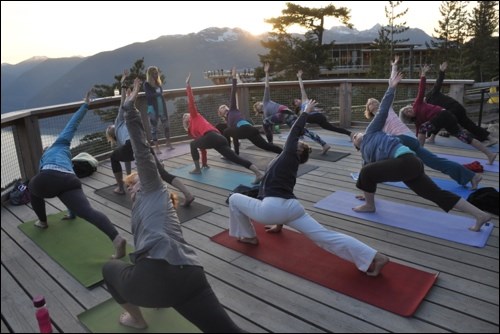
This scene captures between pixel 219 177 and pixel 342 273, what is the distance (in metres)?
2.73

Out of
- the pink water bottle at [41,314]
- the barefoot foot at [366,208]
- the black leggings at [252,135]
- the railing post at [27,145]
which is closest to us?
the pink water bottle at [41,314]

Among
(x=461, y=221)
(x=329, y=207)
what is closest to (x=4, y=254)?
(x=329, y=207)

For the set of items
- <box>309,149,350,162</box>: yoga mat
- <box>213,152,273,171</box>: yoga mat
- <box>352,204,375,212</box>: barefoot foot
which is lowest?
<box>352,204,375,212</box>: barefoot foot

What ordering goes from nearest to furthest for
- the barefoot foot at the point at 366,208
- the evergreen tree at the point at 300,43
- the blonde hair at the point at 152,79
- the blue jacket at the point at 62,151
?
the blue jacket at the point at 62,151 → the barefoot foot at the point at 366,208 → the blonde hair at the point at 152,79 → the evergreen tree at the point at 300,43

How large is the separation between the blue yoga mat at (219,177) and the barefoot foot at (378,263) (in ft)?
7.67

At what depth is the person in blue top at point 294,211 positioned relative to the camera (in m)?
2.56

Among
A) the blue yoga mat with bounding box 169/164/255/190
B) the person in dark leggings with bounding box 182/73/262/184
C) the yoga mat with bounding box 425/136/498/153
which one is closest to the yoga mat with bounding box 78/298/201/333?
the blue yoga mat with bounding box 169/164/255/190

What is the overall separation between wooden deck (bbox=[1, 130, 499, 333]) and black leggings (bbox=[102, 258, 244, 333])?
458mm

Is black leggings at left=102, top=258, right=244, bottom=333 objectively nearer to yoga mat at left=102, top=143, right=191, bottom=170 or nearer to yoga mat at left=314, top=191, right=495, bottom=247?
yoga mat at left=314, top=191, right=495, bottom=247

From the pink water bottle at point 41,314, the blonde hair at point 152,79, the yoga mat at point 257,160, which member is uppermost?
the blonde hair at point 152,79

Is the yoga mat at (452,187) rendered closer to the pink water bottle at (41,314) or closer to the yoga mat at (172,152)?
the yoga mat at (172,152)

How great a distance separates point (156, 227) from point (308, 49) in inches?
1100

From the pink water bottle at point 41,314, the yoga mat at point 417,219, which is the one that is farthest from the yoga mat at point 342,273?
the pink water bottle at point 41,314

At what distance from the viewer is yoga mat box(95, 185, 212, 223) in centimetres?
384
